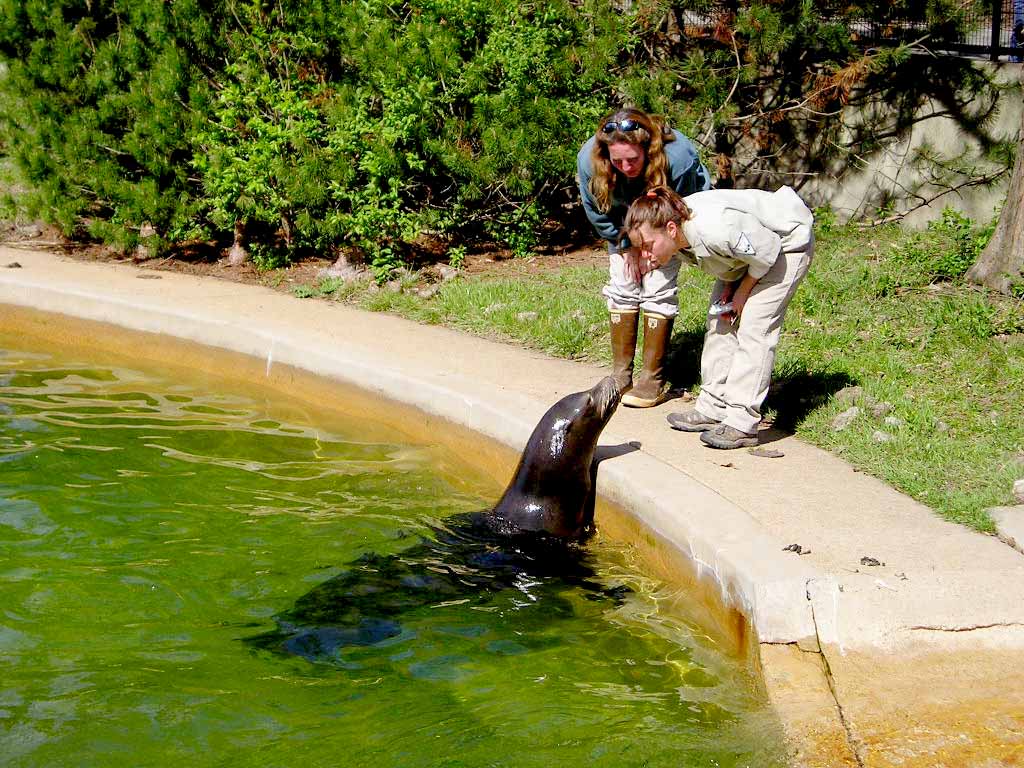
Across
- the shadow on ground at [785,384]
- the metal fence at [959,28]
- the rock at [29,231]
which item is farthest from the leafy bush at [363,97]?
the shadow on ground at [785,384]

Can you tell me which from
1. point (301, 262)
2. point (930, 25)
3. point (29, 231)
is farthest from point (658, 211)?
point (29, 231)

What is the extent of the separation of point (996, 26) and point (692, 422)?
563cm

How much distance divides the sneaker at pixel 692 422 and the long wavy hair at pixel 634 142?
3.86 ft

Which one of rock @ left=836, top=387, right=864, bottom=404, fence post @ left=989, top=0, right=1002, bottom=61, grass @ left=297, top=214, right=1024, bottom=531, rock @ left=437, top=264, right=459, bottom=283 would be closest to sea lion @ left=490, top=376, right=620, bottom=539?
grass @ left=297, top=214, right=1024, bottom=531

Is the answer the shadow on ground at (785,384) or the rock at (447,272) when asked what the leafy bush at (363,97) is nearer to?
the rock at (447,272)

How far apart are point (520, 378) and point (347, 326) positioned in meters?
1.61

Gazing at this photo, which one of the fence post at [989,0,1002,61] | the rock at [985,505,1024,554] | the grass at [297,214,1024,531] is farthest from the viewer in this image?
the fence post at [989,0,1002,61]

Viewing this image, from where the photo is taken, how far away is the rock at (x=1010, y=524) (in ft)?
14.6

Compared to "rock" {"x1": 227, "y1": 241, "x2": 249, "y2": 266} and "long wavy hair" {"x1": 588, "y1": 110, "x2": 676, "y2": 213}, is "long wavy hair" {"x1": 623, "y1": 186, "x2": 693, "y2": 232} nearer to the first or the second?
"long wavy hair" {"x1": 588, "y1": 110, "x2": 676, "y2": 213}

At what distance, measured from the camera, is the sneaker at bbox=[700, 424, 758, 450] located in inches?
219

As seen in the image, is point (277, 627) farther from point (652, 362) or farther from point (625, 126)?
point (625, 126)

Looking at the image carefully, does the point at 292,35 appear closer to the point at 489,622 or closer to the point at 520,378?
the point at 520,378

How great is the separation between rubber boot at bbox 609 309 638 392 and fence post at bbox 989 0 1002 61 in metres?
5.03

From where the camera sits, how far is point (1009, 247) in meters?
7.64
